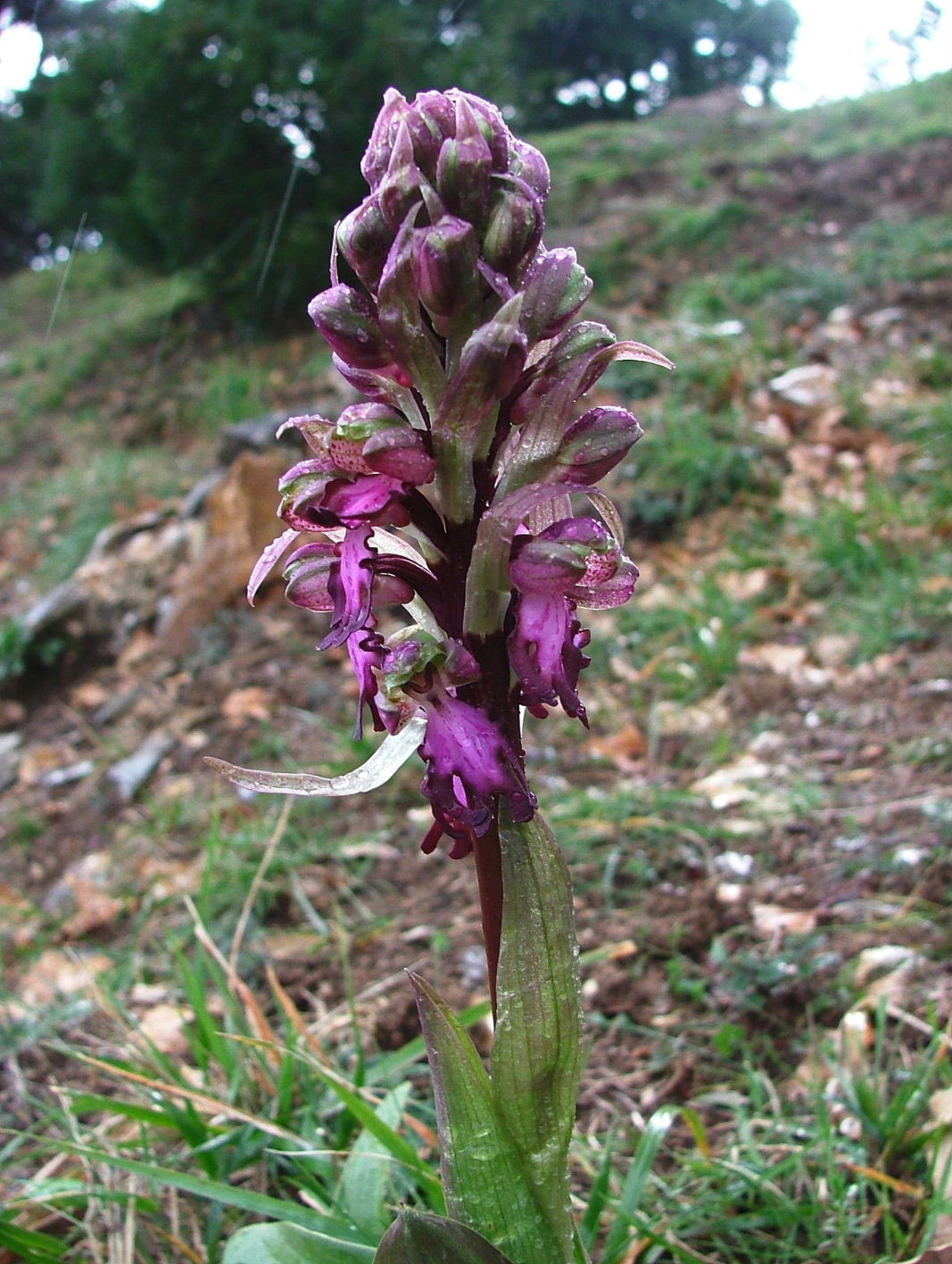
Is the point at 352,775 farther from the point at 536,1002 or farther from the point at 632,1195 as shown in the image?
the point at 632,1195

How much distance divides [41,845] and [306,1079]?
98.2 inches

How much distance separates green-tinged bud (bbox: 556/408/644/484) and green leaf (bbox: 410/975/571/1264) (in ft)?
2.16

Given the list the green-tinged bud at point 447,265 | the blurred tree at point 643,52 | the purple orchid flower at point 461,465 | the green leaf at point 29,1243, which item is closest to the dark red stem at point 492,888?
the purple orchid flower at point 461,465

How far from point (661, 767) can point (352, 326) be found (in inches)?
98.8

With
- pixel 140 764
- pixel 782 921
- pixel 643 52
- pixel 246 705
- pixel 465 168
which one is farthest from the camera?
pixel 643 52

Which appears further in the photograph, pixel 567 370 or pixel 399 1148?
pixel 399 1148

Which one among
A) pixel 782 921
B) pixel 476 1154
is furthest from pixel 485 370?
pixel 782 921

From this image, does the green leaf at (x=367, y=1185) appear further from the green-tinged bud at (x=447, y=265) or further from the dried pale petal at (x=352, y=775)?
the green-tinged bud at (x=447, y=265)

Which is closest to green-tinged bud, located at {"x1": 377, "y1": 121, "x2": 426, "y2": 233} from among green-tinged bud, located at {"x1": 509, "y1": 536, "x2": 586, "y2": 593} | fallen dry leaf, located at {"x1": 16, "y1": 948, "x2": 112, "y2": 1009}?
green-tinged bud, located at {"x1": 509, "y1": 536, "x2": 586, "y2": 593}

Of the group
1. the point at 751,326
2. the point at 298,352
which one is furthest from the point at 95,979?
the point at 298,352

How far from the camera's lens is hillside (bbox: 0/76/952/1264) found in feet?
6.77

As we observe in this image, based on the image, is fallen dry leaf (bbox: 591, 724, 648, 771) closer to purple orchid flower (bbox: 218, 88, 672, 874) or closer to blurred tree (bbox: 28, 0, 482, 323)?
purple orchid flower (bbox: 218, 88, 672, 874)

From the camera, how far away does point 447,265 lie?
124 centimetres

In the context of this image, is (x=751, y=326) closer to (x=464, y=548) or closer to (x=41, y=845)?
(x=41, y=845)
